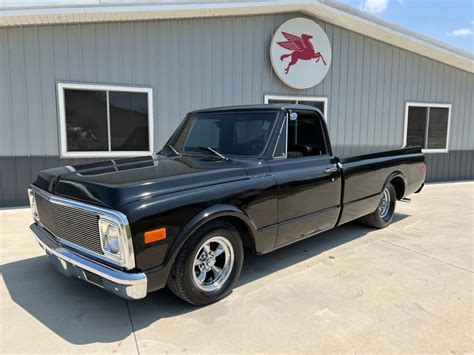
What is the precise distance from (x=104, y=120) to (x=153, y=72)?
1.51m

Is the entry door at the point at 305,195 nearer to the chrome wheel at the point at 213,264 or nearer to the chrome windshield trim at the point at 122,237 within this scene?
the chrome wheel at the point at 213,264

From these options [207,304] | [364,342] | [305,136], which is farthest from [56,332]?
[305,136]

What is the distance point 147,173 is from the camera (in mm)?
3184

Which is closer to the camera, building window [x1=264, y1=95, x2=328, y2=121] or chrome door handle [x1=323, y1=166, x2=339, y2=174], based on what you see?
chrome door handle [x1=323, y1=166, x2=339, y2=174]

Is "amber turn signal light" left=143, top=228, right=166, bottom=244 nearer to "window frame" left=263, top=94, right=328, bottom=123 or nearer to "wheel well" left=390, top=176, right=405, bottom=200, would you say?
"wheel well" left=390, top=176, right=405, bottom=200

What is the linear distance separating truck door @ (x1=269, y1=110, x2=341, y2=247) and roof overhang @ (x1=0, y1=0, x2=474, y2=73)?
185 inches

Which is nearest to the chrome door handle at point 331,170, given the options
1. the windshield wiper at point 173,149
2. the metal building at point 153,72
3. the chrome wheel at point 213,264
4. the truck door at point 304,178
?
the truck door at point 304,178

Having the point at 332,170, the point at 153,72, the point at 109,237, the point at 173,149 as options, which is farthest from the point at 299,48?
the point at 109,237

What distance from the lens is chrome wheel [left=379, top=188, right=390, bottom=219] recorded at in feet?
19.3

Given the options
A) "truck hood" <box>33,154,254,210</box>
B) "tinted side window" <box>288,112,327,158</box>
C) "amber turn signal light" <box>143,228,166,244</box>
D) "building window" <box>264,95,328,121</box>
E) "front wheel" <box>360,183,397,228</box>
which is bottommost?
"front wheel" <box>360,183,397,228</box>

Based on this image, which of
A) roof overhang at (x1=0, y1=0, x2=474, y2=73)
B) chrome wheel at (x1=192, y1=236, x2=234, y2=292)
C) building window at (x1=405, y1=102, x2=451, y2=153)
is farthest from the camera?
building window at (x1=405, y1=102, x2=451, y2=153)

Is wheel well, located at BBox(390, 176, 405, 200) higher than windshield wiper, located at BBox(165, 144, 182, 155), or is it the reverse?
windshield wiper, located at BBox(165, 144, 182, 155)

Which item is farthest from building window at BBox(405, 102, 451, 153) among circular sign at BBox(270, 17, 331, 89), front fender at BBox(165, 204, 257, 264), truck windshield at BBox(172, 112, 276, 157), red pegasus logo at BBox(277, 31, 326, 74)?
front fender at BBox(165, 204, 257, 264)

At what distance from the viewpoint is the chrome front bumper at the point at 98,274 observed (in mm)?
2609
